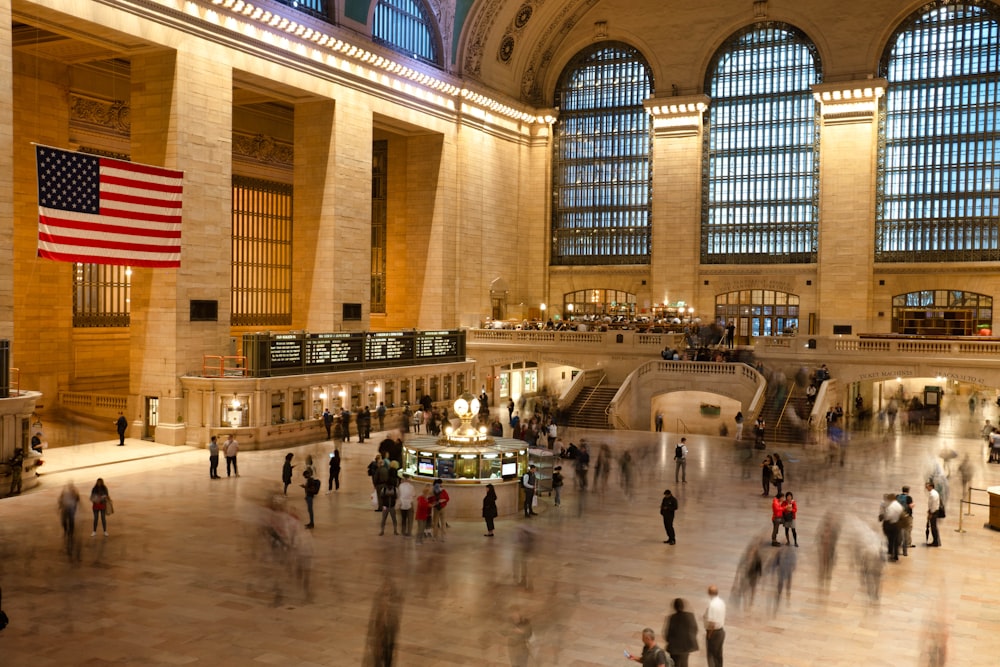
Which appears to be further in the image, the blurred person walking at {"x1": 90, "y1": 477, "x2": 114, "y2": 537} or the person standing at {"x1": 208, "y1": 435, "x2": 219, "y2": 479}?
the person standing at {"x1": 208, "y1": 435, "x2": 219, "y2": 479}

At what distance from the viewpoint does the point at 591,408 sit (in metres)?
34.4

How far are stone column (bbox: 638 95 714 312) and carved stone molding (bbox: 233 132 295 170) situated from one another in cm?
1759

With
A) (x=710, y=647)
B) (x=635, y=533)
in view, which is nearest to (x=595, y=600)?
(x=710, y=647)

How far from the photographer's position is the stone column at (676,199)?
4450 cm

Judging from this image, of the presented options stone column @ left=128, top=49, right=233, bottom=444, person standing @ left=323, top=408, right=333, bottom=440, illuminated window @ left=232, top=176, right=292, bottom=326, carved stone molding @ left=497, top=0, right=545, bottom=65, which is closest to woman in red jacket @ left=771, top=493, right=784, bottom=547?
person standing @ left=323, top=408, right=333, bottom=440

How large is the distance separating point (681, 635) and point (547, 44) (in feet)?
135

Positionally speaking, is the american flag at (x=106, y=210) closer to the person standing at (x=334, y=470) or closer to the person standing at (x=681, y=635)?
the person standing at (x=334, y=470)

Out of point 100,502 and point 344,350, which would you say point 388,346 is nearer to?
point 344,350

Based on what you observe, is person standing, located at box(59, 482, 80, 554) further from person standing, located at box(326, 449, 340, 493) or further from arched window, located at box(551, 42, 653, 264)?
arched window, located at box(551, 42, 653, 264)

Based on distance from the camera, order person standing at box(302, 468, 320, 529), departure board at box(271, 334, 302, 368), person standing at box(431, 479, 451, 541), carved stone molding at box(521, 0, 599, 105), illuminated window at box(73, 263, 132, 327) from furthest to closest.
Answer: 1. carved stone molding at box(521, 0, 599, 105)
2. illuminated window at box(73, 263, 132, 327)
3. departure board at box(271, 334, 302, 368)
4. person standing at box(302, 468, 320, 529)
5. person standing at box(431, 479, 451, 541)

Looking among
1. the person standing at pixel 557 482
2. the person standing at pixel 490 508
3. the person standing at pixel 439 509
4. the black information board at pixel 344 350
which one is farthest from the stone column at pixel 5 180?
the person standing at pixel 557 482

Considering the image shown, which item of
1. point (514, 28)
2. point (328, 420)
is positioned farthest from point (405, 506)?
point (514, 28)

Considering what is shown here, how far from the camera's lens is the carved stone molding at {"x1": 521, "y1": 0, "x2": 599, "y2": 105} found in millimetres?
45844

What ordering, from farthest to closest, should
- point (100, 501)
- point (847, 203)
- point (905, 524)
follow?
point (847, 203) < point (100, 501) < point (905, 524)
